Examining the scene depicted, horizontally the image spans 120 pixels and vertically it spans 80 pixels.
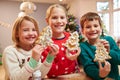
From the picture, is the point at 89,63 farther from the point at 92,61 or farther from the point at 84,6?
the point at 84,6

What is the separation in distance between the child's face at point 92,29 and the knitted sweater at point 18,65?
0.86 ft

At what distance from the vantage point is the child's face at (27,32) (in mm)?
923

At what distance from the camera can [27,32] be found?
926mm

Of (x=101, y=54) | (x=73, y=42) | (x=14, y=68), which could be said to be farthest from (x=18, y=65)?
(x=101, y=54)

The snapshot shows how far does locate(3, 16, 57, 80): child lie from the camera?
817 millimetres

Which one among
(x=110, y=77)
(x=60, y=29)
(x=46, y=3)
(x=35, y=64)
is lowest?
(x=110, y=77)

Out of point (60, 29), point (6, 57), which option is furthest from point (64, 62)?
point (6, 57)

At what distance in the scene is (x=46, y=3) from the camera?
7559 mm

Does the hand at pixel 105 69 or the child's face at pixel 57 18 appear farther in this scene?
the child's face at pixel 57 18

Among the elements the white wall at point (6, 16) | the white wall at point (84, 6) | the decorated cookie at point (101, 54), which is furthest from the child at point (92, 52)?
the white wall at point (6, 16)

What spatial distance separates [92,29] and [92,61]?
163 millimetres

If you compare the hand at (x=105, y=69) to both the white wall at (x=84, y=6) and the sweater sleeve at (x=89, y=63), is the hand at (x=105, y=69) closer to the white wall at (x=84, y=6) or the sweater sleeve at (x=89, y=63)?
the sweater sleeve at (x=89, y=63)

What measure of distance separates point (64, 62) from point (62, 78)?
13 centimetres

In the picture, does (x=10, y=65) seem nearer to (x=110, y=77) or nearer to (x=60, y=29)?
(x=60, y=29)
